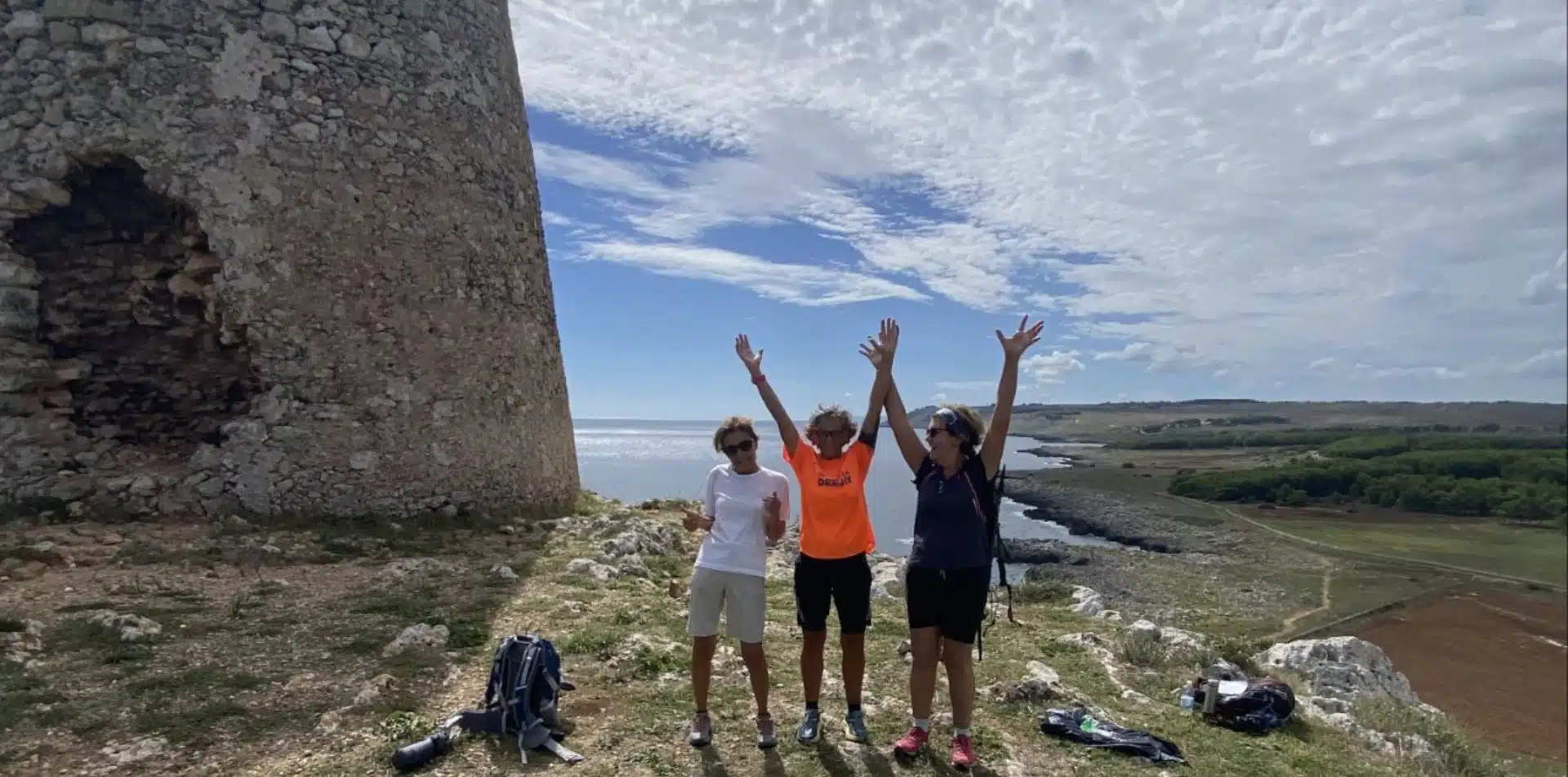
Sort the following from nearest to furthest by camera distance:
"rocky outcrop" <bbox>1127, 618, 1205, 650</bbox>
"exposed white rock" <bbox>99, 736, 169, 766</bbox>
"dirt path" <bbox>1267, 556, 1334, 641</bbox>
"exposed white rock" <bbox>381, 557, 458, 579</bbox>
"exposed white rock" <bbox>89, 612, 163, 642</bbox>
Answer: "exposed white rock" <bbox>99, 736, 169, 766</bbox> → "exposed white rock" <bbox>89, 612, 163, 642</bbox> → "exposed white rock" <bbox>381, 557, 458, 579</bbox> → "rocky outcrop" <bbox>1127, 618, 1205, 650</bbox> → "dirt path" <bbox>1267, 556, 1334, 641</bbox>

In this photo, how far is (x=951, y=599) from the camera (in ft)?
15.0

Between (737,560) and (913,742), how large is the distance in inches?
55.0

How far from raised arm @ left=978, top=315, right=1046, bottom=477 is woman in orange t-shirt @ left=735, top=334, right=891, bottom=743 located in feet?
2.03

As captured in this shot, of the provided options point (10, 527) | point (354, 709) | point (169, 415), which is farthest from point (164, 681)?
point (169, 415)

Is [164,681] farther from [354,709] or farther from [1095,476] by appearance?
[1095,476]

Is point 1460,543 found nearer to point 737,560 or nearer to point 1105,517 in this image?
point 1105,517

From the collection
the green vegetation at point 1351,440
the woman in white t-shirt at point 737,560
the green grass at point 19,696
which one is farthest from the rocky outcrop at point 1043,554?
the green vegetation at point 1351,440

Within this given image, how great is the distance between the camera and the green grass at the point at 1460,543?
34.3 m

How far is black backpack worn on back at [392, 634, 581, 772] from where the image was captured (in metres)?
4.68

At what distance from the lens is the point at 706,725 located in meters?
4.93

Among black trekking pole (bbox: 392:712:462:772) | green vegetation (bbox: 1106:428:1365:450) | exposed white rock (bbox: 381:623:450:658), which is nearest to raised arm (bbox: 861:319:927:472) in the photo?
black trekking pole (bbox: 392:712:462:772)

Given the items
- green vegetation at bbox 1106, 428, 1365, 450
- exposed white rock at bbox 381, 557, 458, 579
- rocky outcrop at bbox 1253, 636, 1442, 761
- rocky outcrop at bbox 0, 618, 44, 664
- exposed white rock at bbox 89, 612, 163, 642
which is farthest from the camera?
green vegetation at bbox 1106, 428, 1365, 450

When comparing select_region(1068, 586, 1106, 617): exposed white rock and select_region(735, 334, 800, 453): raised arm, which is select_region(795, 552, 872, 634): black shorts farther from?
select_region(1068, 586, 1106, 617): exposed white rock

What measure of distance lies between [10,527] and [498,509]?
439cm
